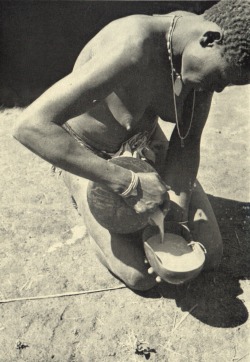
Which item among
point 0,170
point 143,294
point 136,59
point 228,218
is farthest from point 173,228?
point 0,170

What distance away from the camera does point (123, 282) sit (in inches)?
112

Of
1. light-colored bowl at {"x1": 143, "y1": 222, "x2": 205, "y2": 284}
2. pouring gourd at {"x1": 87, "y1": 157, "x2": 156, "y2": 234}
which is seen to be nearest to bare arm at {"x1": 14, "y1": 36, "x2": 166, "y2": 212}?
pouring gourd at {"x1": 87, "y1": 157, "x2": 156, "y2": 234}

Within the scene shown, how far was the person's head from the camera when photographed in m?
1.98

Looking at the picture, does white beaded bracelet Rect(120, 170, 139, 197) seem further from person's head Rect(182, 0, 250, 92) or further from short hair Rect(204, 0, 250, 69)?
short hair Rect(204, 0, 250, 69)

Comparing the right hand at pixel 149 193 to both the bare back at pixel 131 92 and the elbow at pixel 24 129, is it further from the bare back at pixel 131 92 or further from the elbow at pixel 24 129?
the elbow at pixel 24 129

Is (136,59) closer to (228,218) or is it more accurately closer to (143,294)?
(143,294)

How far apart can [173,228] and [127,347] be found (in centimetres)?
72

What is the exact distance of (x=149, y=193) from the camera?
7.63ft

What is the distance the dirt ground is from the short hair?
4.44 feet

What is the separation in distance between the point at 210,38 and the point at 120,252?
1266mm

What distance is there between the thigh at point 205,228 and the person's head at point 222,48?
100 centimetres

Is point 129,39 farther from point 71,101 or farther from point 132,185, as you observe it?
point 132,185

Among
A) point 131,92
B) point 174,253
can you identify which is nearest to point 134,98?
point 131,92

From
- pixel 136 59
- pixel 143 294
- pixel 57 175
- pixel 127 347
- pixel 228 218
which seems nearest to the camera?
pixel 136 59
